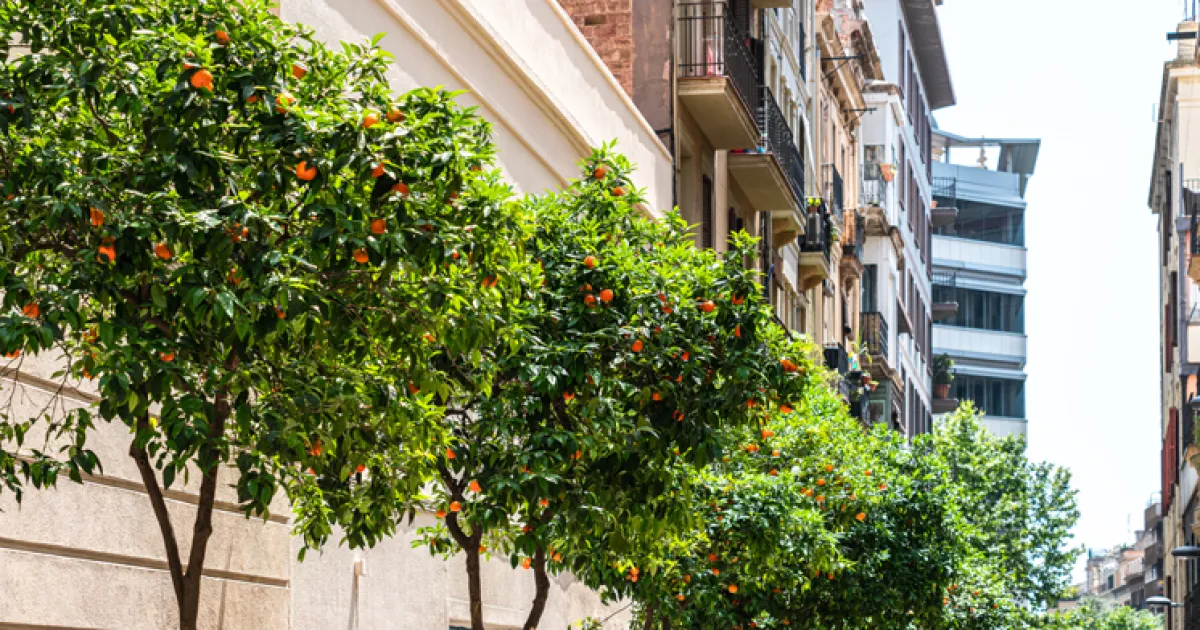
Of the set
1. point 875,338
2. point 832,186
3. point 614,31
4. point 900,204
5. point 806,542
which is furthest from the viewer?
point 900,204

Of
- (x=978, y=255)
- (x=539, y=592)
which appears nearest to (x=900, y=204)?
(x=978, y=255)

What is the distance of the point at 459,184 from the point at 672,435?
393 cm

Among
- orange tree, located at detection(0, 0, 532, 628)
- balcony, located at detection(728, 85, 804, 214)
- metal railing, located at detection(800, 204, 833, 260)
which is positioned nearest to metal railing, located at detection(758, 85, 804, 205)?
balcony, located at detection(728, 85, 804, 214)

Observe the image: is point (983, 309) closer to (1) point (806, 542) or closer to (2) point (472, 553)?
(1) point (806, 542)

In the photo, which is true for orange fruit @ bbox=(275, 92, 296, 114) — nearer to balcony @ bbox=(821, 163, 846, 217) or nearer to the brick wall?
the brick wall

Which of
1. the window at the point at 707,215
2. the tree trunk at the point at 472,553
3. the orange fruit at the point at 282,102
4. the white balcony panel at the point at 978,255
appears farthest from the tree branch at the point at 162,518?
the white balcony panel at the point at 978,255

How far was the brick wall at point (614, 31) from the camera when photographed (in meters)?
26.9

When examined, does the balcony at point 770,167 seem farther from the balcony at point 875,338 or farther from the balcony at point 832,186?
the balcony at point 875,338

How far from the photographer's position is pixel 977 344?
10350 centimetres

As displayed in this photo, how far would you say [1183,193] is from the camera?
5600cm

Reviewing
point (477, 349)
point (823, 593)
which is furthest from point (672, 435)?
point (823, 593)

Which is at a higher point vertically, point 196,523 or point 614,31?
point 614,31

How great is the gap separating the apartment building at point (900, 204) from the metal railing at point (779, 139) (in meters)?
16.1

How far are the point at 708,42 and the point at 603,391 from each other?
1850 centimetres
